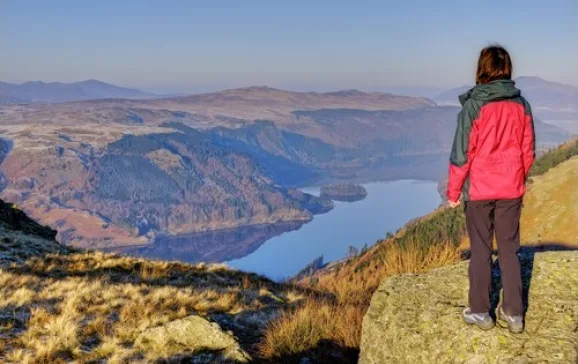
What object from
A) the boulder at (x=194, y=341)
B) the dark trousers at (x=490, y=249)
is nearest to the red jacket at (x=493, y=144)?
the dark trousers at (x=490, y=249)

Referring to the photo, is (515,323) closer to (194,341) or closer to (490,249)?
(490,249)

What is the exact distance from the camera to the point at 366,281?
12336mm

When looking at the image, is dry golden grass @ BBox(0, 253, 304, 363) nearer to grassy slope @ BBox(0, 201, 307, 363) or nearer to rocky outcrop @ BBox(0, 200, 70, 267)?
grassy slope @ BBox(0, 201, 307, 363)

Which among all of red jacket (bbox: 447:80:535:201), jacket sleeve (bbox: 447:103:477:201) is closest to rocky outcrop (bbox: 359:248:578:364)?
red jacket (bbox: 447:80:535:201)

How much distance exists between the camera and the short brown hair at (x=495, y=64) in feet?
16.2

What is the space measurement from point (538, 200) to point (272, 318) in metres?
89.4

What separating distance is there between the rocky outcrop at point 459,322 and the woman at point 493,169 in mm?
245

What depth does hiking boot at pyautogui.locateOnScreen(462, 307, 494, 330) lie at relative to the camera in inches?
196

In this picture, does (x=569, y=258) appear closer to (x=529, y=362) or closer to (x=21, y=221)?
(x=529, y=362)

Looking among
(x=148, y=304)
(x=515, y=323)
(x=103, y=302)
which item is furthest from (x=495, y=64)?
(x=103, y=302)

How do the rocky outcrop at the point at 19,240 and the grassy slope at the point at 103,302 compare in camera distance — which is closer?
the grassy slope at the point at 103,302

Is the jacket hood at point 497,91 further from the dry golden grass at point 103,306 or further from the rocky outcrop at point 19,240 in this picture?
the rocky outcrop at point 19,240

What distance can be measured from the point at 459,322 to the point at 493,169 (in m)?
1.69

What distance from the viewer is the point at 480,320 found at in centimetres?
499
